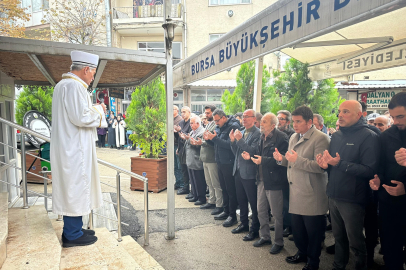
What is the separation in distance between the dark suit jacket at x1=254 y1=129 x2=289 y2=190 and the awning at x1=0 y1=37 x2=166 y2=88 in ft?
6.30

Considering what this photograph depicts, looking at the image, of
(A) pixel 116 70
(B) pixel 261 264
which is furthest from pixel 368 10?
(A) pixel 116 70

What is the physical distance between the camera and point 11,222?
3588 millimetres

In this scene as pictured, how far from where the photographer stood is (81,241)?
10.3 ft

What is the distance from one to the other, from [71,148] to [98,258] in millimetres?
1105

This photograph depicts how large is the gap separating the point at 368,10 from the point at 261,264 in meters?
3.10

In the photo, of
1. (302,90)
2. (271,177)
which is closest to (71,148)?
(271,177)

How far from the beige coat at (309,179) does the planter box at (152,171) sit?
4329 mm

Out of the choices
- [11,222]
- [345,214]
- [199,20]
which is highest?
[199,20]

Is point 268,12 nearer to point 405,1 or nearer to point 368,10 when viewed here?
point 368,10

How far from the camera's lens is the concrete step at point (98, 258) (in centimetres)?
280

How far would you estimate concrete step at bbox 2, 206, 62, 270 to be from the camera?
262 cm

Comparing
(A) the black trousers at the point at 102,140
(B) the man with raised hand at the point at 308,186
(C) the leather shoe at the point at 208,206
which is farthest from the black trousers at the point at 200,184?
(A) the black trousers at the point at 102,140

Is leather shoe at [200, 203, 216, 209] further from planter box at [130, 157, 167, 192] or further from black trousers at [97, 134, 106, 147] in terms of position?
black trousers at [97, 134, 106, 147]

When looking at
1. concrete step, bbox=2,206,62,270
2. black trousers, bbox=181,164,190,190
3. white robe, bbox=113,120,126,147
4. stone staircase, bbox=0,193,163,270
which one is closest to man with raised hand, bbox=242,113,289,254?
stone staircase, bbox=0,193,163,270
